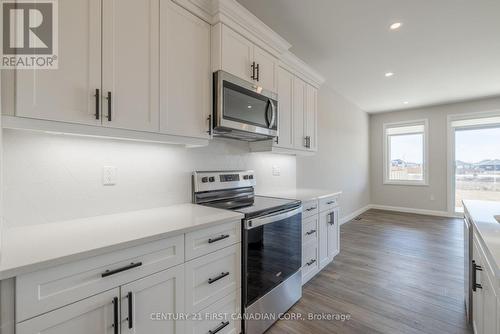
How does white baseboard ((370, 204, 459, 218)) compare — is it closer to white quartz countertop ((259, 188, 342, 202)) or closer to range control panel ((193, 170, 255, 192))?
white quartz countertop ((259, 188, 342, 202))

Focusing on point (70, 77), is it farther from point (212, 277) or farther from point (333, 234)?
point (333, 234)

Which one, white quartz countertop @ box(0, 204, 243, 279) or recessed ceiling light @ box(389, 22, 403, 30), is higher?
recessed ceiling light @ box(389, 22, 403, 30)

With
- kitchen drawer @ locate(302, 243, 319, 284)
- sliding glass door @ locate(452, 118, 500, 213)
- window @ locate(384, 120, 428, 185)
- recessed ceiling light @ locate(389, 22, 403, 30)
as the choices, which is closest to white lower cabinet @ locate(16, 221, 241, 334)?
kitchen drawer @ locate(302, 243, 319, 284)

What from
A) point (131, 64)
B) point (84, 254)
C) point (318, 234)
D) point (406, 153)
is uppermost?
point (131, 64)

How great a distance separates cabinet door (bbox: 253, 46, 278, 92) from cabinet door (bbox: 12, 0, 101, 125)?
1.24 metres

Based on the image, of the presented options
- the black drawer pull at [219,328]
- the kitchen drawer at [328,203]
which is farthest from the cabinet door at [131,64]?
the kitchen drawer at [328,203]

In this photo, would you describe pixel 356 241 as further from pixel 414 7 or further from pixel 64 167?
pixel 64 167

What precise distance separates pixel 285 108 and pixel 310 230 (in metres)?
1.38

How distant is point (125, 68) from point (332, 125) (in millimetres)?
3934

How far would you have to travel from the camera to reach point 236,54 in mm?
1857

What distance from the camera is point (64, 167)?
→ 1.34 m

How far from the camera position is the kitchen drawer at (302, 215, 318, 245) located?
232 centimetres

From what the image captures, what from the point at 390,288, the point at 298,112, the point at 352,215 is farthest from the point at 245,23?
the point at 352,215

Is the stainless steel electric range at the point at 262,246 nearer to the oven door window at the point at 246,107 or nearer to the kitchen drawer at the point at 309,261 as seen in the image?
the kitchen drawer at the point at 309,261
